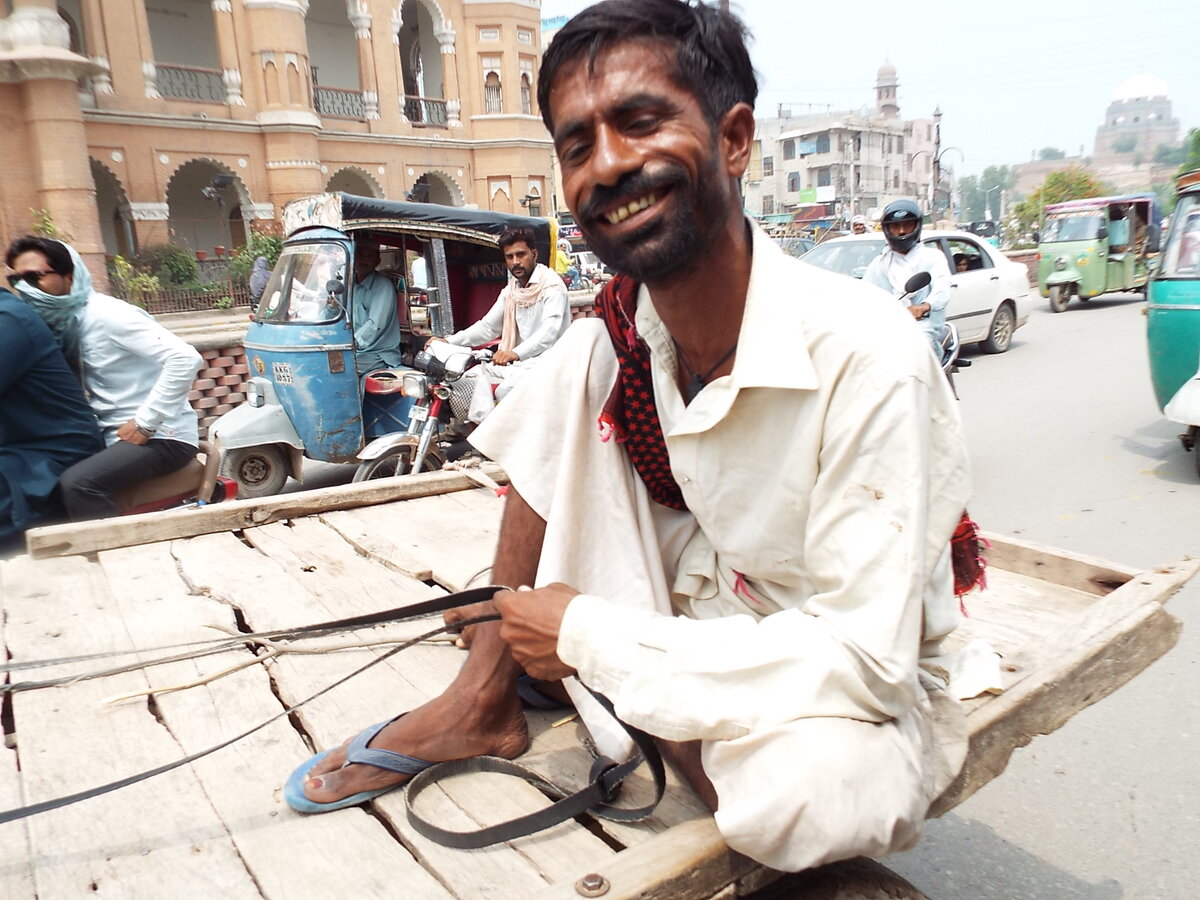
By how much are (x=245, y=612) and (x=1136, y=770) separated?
9.14 ft

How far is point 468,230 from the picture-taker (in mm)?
7406

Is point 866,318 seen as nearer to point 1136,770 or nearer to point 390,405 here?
point 1136,770

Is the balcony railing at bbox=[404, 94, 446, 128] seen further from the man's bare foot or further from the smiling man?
the man's bare foot

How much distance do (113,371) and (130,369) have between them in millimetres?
72

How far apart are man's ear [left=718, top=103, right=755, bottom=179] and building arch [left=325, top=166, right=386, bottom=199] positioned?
85.7ft

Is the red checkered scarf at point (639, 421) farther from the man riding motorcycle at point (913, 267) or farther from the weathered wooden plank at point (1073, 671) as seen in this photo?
the man riding motorcycle at point (913, 267)

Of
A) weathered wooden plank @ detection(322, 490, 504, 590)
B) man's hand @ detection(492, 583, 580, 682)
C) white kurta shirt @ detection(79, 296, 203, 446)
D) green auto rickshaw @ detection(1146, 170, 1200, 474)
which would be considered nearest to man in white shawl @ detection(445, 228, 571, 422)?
white kurta shirt @ detection(79, 296, 203, 446)

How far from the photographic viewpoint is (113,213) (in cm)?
2281

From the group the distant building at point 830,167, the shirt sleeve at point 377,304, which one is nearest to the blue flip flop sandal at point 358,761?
the shirt sleeve at point 377,304

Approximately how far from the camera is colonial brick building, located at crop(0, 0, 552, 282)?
18.6 metres

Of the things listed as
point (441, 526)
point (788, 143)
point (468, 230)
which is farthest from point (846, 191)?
point (441, 526)

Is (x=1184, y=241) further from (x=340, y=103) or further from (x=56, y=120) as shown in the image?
(x=340, y=103)

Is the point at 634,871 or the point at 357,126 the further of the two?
the point at 357,126

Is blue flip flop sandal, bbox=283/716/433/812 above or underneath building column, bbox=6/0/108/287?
underneath
